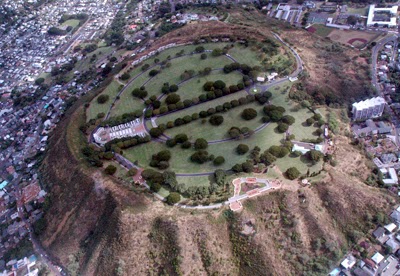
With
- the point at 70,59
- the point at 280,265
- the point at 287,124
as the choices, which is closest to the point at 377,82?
the point at 287,124

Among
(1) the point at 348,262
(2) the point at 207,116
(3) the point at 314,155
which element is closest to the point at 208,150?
(2) the point at 207,116

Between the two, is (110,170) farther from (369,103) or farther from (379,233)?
(369,103)

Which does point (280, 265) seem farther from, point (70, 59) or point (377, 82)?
point (70, 59)

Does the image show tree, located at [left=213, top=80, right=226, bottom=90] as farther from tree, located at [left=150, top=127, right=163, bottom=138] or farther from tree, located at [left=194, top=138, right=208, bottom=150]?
tree, located at [left=150, top=127, right=163, bottom=138]

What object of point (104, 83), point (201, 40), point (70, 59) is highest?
point (201, 40)

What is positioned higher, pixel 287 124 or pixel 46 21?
pixel 287 124

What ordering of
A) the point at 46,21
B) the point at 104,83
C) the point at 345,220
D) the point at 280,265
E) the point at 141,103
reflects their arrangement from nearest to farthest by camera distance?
the point at 280,265 → the point at 345,220 → the point at 141,103 → the point at 104,83 → the point at 46,21

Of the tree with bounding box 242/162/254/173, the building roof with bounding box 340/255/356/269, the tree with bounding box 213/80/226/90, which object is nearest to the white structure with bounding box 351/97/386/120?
the tree with bounding box 213/80/226/90
